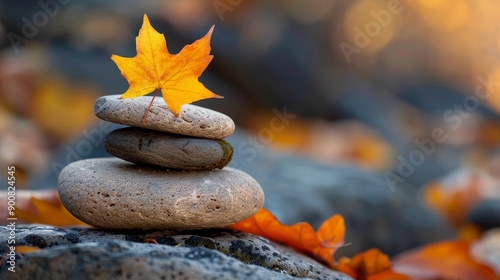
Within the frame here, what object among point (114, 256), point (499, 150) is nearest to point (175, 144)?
point (114, 256)

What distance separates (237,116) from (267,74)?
23.0 inches

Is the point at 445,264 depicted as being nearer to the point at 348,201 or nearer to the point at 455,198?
the point at 348,201

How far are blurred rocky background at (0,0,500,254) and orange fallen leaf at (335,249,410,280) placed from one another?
3.23 feet

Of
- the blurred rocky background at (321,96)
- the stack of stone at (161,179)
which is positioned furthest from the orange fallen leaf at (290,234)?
the blurred rocky background at (321,96)

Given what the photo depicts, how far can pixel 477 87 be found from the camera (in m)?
8.83

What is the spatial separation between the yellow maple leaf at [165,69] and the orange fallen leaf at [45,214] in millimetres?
890

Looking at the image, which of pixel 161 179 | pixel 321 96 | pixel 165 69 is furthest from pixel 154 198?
pixel 321 96

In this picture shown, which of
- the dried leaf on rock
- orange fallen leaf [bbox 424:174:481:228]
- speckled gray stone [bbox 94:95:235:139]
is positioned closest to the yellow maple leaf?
speckled gray stone [bbox 94:95:235:139]

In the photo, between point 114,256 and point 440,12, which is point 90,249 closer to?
point 114,256

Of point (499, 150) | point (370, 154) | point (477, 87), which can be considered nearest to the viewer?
point (370, 154)

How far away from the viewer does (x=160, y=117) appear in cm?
184

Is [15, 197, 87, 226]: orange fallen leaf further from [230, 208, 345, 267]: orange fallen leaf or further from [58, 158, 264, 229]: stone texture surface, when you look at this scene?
[230, 208, 345, 267]: orange fallen leaf

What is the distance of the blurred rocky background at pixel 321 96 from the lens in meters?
4.09

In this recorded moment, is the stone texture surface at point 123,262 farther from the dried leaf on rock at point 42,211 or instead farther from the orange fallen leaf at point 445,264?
the orange fallen leaf at point 445,264
